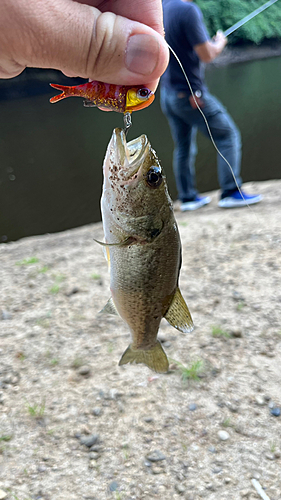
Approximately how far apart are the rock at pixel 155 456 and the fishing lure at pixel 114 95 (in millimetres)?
1904

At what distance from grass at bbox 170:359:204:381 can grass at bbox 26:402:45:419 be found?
99cm

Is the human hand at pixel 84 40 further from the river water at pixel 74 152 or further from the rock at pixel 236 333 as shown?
the river water at pixel 74 152

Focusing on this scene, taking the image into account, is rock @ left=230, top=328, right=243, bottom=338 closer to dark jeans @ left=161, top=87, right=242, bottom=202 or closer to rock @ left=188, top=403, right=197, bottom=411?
rock @ left=188, top=403, right=197, bottom=411

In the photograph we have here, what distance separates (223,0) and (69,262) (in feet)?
67.1

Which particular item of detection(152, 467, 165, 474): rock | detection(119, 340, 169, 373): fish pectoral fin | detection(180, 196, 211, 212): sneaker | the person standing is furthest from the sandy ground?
detection(180, 196, 211, 212): sneaker

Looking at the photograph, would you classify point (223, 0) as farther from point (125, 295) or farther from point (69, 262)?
point (125, 295)

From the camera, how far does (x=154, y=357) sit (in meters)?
1.90

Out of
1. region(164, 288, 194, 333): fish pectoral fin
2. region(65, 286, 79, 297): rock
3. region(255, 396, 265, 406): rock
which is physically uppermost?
region(164, 288, 194, 333): fish pectoral fin

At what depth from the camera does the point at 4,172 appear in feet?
42.1

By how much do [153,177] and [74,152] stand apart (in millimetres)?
13358

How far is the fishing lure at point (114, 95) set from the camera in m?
1.38

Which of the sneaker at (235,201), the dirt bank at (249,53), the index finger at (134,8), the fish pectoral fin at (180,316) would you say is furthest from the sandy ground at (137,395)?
the dirt bank at (249,53)

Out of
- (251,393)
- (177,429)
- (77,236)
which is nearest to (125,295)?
(177,429)

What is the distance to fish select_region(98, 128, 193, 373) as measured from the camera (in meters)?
1.55
